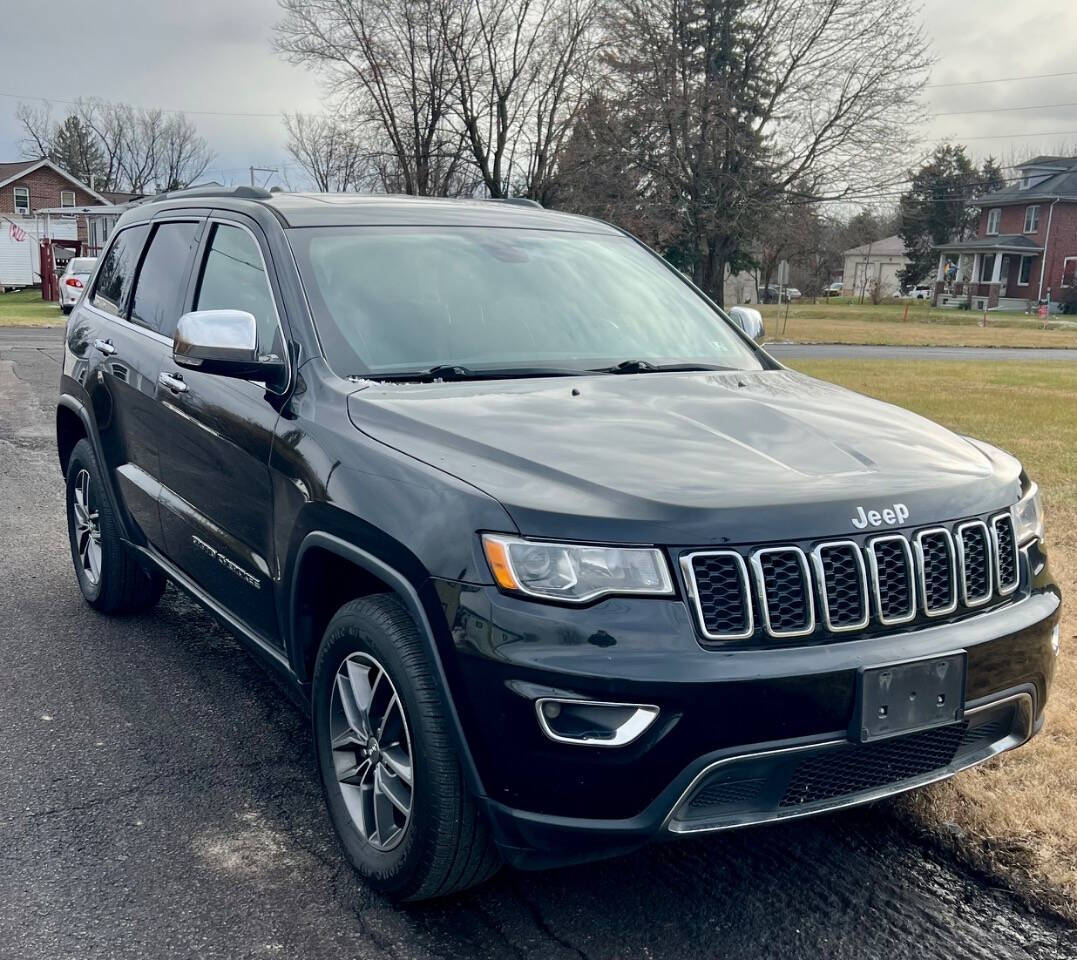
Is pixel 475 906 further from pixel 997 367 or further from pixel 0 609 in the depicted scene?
pixel 997 367

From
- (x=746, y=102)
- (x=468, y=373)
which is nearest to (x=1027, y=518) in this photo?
(x=468, y=373)

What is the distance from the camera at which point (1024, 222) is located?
64.8 metres

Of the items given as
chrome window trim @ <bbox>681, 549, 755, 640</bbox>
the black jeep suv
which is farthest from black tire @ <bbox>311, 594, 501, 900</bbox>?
chrome window trim @ <bbox>681, 549, 755, 640</bbox>

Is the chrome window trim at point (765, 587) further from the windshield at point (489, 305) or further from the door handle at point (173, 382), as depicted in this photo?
the door handle at point (173, 382)

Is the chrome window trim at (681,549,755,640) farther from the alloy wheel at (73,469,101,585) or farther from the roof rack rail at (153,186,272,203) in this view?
the alloy wheel at (73,469,101,585)

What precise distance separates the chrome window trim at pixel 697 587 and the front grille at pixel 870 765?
35cm

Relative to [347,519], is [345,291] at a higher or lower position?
higher

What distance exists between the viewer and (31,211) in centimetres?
6500

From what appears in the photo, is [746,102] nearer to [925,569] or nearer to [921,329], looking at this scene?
[921,329]

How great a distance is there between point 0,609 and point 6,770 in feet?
6.28

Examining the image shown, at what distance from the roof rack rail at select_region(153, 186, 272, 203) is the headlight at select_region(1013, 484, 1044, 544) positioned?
2749 millimetres

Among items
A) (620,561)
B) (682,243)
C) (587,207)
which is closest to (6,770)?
(620,561)

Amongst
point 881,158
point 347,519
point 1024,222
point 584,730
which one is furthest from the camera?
point 1024,222

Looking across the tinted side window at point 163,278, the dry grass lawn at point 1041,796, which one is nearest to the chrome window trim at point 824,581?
the dry grass lawn at point 1041,796
